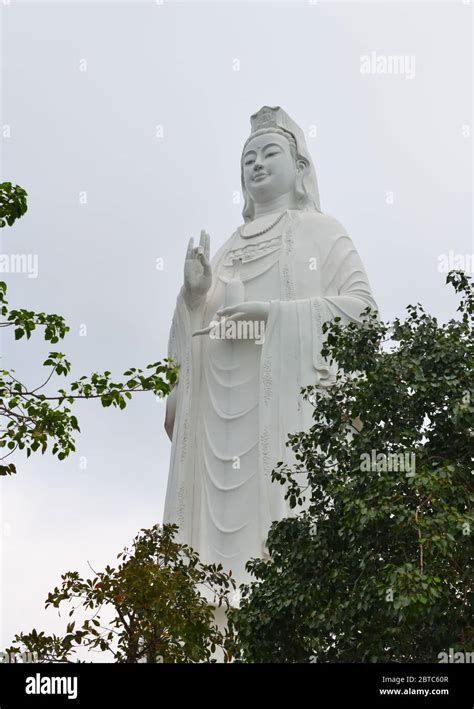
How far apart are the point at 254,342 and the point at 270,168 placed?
1941mm

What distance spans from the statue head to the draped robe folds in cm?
39

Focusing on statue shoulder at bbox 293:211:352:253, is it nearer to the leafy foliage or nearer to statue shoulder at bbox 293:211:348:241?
statue shoulder at bbox 293:211:348:241

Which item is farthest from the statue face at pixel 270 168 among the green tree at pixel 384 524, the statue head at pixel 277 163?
the green tree at pixel 384 524

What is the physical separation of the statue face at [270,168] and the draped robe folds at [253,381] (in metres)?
0.43

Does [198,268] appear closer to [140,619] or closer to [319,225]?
[319,225]

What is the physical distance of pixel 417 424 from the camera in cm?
879

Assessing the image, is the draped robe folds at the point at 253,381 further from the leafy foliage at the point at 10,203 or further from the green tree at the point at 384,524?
the leafy foliage at the point at 10,203

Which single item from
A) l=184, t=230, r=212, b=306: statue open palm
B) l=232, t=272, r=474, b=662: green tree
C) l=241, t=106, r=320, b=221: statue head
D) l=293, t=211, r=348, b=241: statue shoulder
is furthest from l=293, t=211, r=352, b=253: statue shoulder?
l=232, t=272, r=474, b=662: green tree

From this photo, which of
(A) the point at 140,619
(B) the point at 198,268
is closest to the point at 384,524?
(A) the point at 140,619


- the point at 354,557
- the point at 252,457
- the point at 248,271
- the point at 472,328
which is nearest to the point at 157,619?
the point at 354,557

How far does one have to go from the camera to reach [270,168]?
13820 mm

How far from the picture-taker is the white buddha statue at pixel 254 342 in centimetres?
1235
